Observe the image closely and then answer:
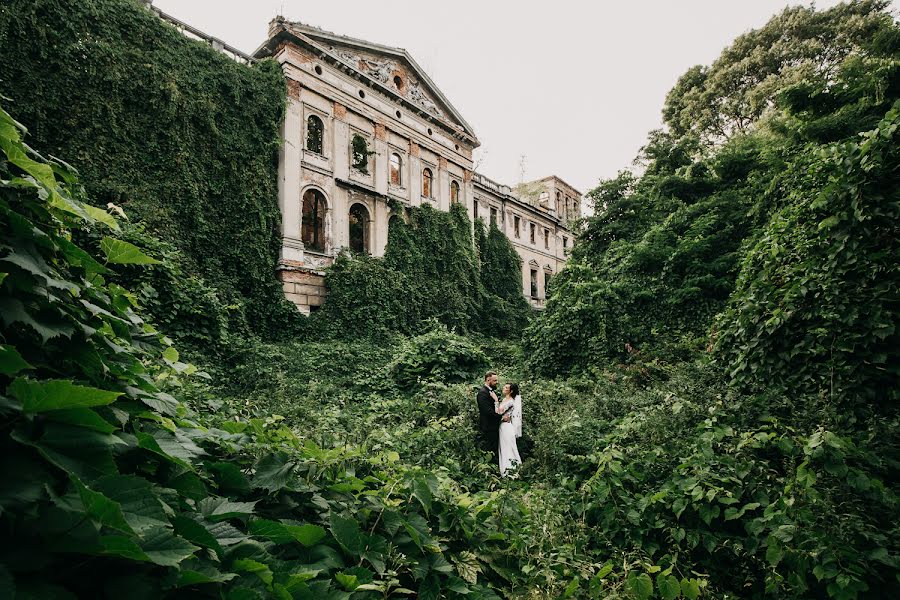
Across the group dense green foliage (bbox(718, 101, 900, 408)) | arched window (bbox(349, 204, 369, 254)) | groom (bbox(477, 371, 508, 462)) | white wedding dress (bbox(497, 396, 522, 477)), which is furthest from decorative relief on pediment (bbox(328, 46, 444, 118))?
dense green foliage (bbox(718, 101, 900, 408))

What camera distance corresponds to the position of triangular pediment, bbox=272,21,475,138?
18106 mm

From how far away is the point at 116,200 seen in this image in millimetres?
12094

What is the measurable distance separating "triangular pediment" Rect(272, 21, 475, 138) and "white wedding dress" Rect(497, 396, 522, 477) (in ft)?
55.2

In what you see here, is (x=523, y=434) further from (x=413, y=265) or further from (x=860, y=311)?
(x=413, y=265)

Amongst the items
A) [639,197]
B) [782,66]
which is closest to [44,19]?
[639,197]

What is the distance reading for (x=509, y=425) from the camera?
699cm

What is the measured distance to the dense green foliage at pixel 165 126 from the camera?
11.1m

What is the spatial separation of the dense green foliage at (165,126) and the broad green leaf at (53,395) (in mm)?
10755

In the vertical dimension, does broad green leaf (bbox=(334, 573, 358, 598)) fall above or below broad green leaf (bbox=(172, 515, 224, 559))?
below

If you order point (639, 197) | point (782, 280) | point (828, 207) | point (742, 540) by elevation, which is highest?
point (639, 197)

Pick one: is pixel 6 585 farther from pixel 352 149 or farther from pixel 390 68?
pixel 390 68

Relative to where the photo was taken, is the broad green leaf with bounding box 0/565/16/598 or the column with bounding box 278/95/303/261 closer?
the broad green leaf with bounding box 0/565/16/598

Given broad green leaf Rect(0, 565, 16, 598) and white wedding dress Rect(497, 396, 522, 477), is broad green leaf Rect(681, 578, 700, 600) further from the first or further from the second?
white wedding dress Rect(497, 396, 522, 477)

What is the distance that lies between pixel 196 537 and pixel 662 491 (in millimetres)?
3732
